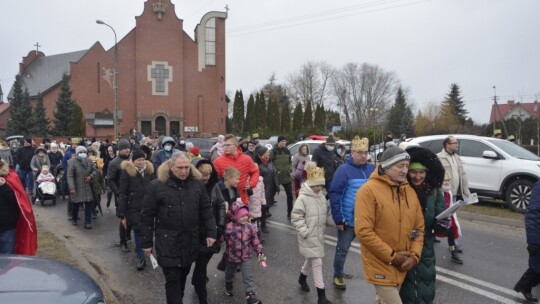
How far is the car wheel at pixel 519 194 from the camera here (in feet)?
35.5

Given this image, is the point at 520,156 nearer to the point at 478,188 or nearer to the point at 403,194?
the point at 478,188

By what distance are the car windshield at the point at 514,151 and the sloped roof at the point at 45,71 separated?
5895 centimetres

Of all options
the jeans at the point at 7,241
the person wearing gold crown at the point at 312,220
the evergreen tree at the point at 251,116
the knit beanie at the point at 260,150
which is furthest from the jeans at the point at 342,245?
the evergreen tree at the point at 251,116

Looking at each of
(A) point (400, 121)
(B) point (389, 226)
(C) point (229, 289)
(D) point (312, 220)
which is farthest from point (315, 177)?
(A) point (400, 121)

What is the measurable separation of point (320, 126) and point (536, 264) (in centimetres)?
4870

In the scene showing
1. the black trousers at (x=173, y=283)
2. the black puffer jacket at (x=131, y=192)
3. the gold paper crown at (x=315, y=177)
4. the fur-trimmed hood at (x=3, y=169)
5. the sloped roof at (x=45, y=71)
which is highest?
the sloped roof at (x=45, y=71)

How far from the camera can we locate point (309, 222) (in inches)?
218

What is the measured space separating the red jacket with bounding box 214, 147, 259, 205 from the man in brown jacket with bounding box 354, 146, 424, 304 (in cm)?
367

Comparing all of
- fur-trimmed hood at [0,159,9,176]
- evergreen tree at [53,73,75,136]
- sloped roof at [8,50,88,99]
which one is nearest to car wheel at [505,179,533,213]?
fur-trimmed hood at [0,159,9,176]

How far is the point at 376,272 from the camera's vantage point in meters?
3.73

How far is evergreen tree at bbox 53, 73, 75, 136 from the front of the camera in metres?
46.1

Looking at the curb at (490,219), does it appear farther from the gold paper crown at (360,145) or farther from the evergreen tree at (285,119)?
the evergreen tree at (285,119)

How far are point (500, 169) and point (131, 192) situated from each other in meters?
9.18

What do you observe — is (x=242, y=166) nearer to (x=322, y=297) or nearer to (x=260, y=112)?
(x=322, y=297)
